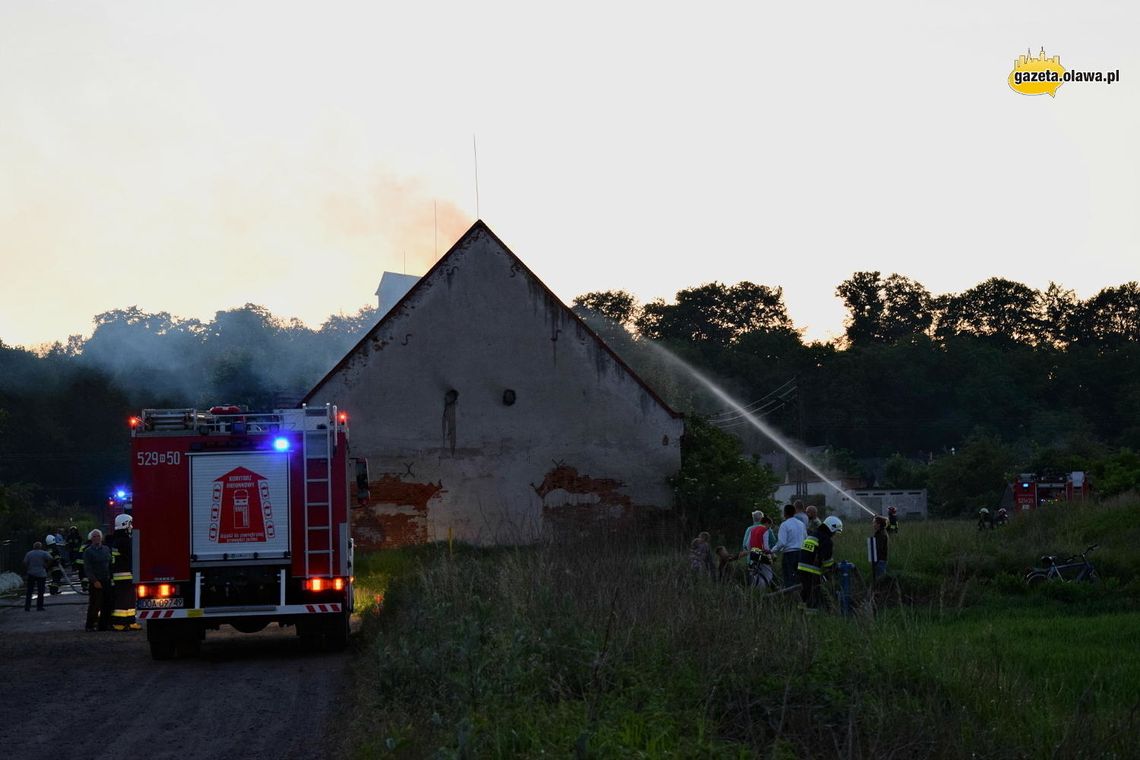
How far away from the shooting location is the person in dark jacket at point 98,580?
2061cm

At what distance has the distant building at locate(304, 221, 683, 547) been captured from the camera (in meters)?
30.2

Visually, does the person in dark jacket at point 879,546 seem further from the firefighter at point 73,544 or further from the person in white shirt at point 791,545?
the firefighter at point 73,544

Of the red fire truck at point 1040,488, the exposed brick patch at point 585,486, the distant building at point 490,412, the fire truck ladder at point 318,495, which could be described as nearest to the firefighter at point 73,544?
the distant building at point 490,412

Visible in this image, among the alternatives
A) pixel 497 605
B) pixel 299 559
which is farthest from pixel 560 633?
pixel 299 559

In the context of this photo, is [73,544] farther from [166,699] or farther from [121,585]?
[166,699]

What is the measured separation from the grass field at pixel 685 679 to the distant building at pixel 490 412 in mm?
15719

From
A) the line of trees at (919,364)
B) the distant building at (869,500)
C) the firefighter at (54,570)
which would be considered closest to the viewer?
the firefighter at (54,570)

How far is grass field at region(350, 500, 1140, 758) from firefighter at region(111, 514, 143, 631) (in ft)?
26.2

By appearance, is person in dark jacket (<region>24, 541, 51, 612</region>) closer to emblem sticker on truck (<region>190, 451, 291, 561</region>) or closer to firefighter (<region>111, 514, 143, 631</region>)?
firefighter (<region>111, 514, 143, 631</region>)

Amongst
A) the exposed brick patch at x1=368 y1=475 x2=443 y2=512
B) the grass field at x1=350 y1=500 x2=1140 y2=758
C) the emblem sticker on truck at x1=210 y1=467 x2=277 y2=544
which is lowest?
the grass field at x1=350 y1=500 x2=1140 y2=758

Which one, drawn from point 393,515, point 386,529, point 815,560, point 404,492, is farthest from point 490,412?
point 815,560

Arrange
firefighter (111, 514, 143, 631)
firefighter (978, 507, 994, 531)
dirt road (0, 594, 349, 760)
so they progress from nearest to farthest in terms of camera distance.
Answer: dirt road (0, 594, 349, 760), firefighter (111, 514, 143, 631), firefighter (978, 507, 994, 531)

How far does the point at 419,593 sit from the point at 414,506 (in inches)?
591

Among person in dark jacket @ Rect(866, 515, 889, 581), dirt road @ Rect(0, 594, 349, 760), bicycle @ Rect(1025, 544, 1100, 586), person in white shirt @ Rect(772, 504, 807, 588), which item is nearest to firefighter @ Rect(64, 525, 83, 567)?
dirt road @ Rect(0, 594, 349, 760)
